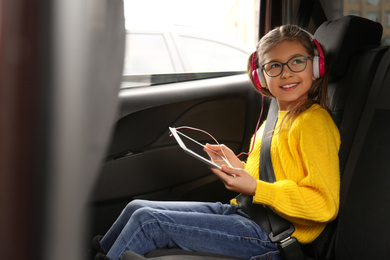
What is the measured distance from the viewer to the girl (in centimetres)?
122

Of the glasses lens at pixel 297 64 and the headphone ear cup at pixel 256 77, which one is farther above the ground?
the glasses lens at pixel 297 64

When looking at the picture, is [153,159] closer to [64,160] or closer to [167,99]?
[167,99]

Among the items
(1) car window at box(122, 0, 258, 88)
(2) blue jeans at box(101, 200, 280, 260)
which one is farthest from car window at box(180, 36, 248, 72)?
(2) blue jeans at box(101, 200, 280, 260)

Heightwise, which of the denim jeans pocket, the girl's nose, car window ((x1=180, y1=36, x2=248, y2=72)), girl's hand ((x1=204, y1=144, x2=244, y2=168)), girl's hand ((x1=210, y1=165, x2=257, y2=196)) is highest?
the girl's nose

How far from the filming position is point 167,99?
1.91 meters

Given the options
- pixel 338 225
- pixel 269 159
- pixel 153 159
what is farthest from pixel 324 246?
pixel 153 159

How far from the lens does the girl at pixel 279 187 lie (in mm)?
1216

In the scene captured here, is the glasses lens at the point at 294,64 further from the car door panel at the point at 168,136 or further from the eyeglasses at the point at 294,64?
the car door panel at the point at 168,136

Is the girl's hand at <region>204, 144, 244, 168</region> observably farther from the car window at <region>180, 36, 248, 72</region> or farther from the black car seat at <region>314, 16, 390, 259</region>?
the car window at <region>180, 36, 248, 72</region>

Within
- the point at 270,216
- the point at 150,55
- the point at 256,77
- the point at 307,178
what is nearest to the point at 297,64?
the point at 256,77

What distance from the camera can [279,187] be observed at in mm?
1232

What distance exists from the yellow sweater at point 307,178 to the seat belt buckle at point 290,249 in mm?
37

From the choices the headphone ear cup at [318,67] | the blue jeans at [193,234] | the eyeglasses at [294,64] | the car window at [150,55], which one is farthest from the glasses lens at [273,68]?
the car window at [150,55]

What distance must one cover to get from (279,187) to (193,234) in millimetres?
278
